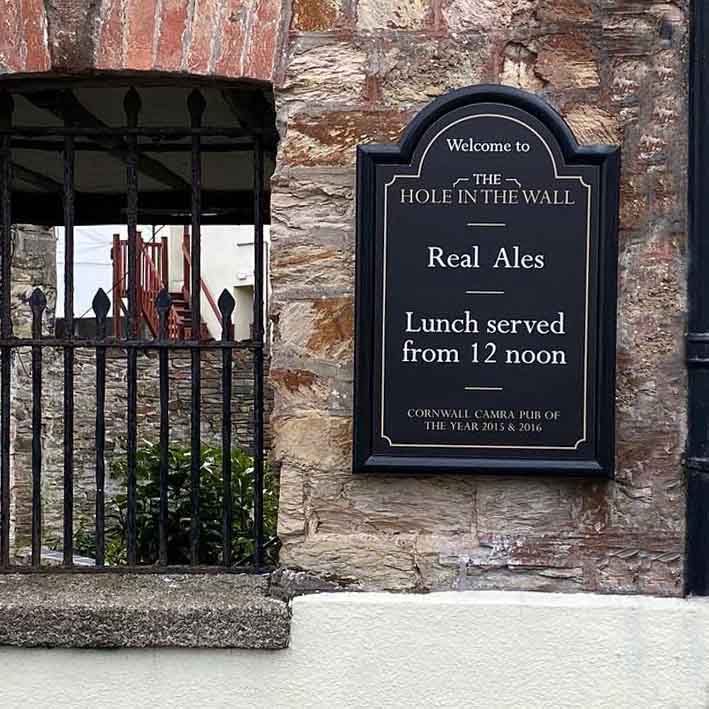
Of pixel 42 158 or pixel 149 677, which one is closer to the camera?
pixel 149 677

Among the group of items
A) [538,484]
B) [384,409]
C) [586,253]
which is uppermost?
[586,253]

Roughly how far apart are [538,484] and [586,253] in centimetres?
69

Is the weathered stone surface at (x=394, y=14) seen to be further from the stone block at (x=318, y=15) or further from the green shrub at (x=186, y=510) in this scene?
the green shrub at (x=186, y=510)

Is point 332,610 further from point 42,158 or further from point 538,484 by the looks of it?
point 42,158

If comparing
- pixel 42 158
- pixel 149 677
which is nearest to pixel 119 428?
pixel 42 158

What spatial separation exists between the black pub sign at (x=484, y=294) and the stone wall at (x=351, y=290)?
0.26 feet

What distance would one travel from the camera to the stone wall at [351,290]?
313 cm

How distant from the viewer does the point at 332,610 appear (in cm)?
314

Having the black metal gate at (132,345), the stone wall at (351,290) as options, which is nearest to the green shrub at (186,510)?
the black metal gate at (132,345)

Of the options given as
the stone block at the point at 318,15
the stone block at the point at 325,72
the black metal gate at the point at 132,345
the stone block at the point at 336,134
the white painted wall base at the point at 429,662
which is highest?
the stone block at the point at 318,15

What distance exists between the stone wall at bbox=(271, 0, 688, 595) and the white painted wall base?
89 mm

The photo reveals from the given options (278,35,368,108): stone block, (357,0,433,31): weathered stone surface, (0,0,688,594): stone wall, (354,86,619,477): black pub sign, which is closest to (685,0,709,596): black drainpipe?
(0,0,688,594): stone wall

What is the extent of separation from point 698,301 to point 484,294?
62 cm

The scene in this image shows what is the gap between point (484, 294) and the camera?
312 cm
